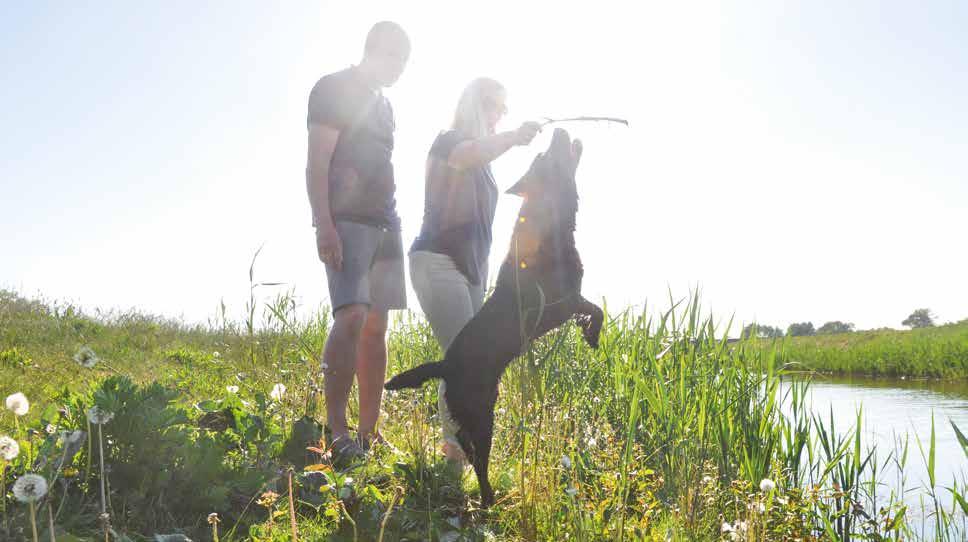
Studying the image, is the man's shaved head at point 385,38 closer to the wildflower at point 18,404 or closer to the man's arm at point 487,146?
the man's arm at point 487,146

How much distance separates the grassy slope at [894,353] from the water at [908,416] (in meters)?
0.74

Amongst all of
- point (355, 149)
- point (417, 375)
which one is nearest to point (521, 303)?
point (417, 375)

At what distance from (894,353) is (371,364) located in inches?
767

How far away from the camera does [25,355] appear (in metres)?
5.57

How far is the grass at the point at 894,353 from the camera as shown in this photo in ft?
53.0

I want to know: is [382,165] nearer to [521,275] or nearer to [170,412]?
[521,275]

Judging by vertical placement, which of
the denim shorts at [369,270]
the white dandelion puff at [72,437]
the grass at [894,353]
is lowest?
the grass at [894,353]

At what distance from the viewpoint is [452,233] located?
2.61 metres

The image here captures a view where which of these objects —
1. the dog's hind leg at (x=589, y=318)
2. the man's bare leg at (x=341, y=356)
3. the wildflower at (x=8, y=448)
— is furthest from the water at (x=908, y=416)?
the wildflower at (x=8, y=448)

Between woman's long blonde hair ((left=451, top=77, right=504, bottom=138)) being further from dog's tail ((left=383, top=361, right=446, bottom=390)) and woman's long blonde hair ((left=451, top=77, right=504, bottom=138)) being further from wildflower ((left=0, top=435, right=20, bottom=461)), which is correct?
wildflower ((left=0, top=435, right=20, bottom=461))

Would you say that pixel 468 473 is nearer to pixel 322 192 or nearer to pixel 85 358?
pixel 322 192

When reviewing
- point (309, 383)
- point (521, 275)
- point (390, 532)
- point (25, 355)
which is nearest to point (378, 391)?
point (309, 383)

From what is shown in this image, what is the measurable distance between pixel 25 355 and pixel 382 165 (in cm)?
467

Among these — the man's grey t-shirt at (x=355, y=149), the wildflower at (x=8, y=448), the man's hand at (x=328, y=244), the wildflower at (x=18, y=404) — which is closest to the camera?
the wildflower at (x=8, y=448)
